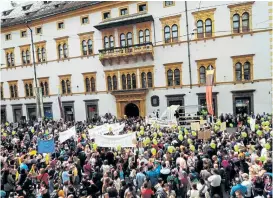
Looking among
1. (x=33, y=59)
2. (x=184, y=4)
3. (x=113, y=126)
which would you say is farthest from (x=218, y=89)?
(x=33, y=59)

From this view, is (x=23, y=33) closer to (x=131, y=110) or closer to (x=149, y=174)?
(x=131, y=110)

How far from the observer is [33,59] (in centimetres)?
4181

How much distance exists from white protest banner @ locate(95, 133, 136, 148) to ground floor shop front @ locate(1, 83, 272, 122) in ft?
40.1

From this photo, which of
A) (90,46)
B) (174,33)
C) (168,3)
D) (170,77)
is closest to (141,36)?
(174,33)

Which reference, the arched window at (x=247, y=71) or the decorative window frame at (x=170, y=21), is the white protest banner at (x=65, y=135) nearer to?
the decorative window frame at (x=170, y=21)

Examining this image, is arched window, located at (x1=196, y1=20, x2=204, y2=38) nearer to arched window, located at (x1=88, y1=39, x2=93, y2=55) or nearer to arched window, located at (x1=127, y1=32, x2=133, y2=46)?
arched window, located at (x1=127, y1=32, x2=133, y2=46)

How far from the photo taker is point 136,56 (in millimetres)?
34406

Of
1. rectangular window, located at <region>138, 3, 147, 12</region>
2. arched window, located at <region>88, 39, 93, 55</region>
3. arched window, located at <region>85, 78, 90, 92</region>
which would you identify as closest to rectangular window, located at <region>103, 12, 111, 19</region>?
arched window, located at <region>88, 39, 93, 55</region>

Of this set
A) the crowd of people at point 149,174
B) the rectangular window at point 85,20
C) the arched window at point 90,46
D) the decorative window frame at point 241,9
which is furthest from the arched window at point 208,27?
the crowd of people at point 149,174

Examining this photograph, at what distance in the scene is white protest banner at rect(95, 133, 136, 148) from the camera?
15.0 metres

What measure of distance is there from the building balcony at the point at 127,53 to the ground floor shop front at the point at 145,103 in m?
3.52

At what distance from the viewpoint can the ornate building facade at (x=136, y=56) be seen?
97.2 ft

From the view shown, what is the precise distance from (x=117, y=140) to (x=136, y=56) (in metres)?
20.2

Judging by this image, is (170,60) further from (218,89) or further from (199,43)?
(218,89)
